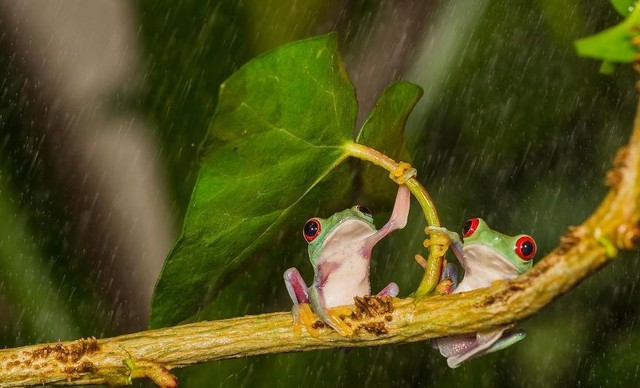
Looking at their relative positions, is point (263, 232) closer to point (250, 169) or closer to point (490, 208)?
point (250, 169)

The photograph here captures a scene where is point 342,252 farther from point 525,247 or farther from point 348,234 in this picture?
point 525,247

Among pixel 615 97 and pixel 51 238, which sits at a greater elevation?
pixel 615 97

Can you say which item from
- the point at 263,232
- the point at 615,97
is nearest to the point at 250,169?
the point at 263,232

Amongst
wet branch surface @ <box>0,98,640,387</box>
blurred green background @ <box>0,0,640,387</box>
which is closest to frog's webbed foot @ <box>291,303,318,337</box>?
wet branch surface @ <box>0,98,640,387</box>

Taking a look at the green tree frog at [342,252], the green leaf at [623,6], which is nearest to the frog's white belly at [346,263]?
the green tree frog at [342,252]

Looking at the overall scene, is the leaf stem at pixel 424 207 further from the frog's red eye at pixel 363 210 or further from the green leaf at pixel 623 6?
the green leaf at pixel 623 6

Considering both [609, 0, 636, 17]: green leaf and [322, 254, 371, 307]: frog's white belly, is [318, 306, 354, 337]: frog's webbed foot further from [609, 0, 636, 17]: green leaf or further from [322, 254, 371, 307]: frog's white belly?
[609, 0, 636, 17]: green leaf

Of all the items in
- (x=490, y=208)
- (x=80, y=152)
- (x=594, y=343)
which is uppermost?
(x=490, y=208)
